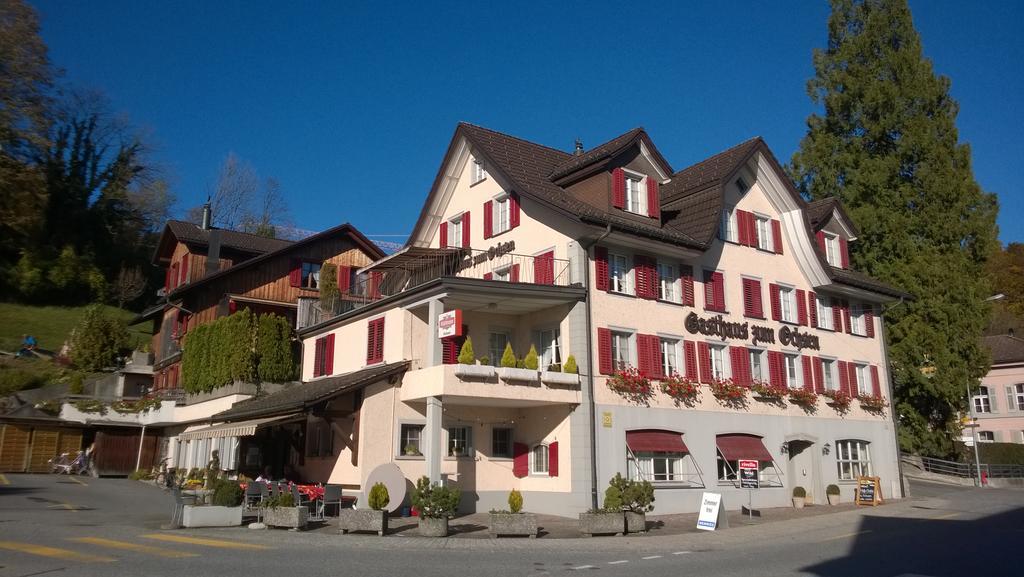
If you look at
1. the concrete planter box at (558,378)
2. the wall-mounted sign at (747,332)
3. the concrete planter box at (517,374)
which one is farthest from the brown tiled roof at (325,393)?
the wall-mounted sign at (747,332)

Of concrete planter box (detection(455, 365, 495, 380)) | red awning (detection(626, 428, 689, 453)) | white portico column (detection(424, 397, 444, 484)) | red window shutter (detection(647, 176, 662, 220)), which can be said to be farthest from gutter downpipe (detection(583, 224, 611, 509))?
white portico column (detection(424, 397, 444, 484))

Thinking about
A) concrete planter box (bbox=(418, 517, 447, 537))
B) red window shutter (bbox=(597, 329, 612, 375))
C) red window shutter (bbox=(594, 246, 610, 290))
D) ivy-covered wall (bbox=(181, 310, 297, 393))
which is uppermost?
red window shutter (bbox=(594, 246, 610, 290))

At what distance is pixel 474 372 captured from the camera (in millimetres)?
20547

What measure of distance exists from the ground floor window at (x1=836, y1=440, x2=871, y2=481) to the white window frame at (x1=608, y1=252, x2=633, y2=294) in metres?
11.3

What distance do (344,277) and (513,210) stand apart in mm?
13724

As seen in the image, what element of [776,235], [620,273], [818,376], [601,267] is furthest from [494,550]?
[776,235]

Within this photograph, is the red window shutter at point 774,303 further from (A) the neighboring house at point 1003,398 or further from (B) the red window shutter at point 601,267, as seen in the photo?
(A) the neighboring house at point 1003,398

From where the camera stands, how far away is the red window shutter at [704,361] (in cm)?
2497

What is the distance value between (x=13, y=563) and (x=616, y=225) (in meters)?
16.2

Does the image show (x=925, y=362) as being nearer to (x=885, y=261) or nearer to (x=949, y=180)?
(x=885, y=261)

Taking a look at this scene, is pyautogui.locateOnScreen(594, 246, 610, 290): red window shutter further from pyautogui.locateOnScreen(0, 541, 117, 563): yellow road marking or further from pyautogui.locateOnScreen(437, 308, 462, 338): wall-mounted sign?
pyautogui.locateOnScreen(0, 541, 117, 563): yellow road marking

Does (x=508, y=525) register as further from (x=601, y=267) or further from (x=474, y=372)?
(x=601, y=267)

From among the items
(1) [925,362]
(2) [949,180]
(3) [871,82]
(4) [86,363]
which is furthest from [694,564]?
(4) [86,363]

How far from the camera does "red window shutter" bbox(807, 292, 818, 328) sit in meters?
29.6
